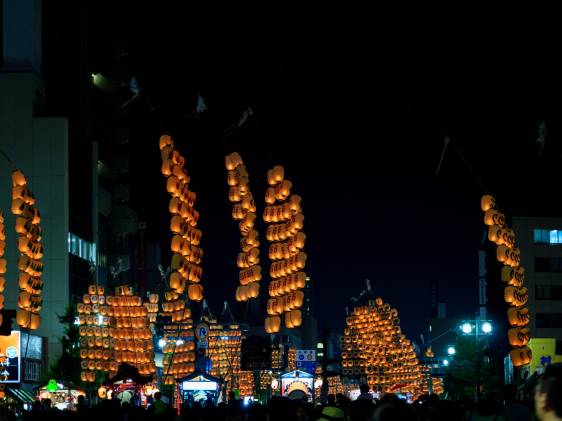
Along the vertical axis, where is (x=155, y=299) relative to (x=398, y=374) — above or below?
above

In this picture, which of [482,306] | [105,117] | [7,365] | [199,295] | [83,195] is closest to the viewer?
[7,365]

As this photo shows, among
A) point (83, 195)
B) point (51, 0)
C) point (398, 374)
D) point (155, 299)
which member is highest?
point (51, 0)

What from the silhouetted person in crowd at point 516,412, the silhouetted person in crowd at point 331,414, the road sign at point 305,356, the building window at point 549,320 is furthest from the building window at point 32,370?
the silhouetted person in crowd at point 331,414

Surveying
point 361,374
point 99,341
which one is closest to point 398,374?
point 361,374

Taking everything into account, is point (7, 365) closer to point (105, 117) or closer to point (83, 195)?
point (83, 195)

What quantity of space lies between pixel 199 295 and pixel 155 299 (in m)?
38.4

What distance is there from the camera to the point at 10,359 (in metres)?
42.3

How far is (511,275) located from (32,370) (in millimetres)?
32639

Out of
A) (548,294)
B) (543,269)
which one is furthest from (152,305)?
(548,294)

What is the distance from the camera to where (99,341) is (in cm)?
6309

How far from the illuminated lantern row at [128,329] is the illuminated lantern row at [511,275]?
2882cm

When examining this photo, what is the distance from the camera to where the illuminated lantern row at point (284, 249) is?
45281 millimetres

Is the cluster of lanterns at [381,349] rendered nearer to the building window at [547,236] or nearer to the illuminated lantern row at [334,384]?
the building window at [547,236]

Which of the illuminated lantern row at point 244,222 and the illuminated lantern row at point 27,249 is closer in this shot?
the illuminated lantern row at point 244,222
